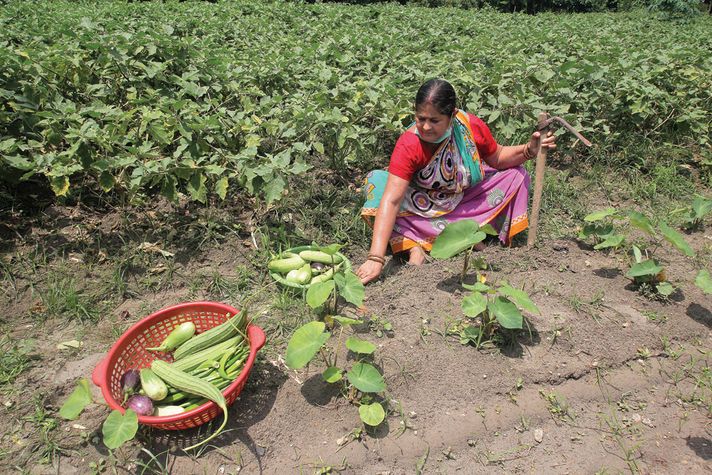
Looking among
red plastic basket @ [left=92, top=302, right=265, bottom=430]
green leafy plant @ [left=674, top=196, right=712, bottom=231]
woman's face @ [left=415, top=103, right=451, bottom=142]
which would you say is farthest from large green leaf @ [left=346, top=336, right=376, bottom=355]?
green leafy plant @ [left=674, top=196, right=712, bottom=231]

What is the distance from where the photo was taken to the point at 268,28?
7199mm

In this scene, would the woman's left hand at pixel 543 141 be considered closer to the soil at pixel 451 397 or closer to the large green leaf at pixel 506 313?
the soil at pixel 451 397

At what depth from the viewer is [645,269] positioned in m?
2.77

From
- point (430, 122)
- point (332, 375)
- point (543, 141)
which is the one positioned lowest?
point (332, 375)

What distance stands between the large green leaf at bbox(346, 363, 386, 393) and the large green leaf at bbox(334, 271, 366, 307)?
36 cm

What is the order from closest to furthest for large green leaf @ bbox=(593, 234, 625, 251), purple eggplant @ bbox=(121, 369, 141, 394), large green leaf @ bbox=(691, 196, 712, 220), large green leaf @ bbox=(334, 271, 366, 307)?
purple eggplant @ bbox=(121, 369, 141, 394) → large green leaf @ bbox=(334, 271, 366, 307) → large green leaf @ bbox=(593, 234, 625, 251) → large green leaf @ bbox=(691, 196, 712, 220)

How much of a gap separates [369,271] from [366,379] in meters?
0.92

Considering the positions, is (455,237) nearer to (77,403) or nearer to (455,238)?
(455,238)

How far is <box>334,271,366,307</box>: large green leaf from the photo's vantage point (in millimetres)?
2346

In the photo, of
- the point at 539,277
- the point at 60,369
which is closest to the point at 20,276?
the point at 60,369

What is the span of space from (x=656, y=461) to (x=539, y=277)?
1.19 meters

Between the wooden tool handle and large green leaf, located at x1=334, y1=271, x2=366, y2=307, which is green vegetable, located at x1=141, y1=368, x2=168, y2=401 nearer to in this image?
large green leaf, located at x1=334, y1=271, x2=366, y2=307

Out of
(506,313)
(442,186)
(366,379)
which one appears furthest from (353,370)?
(442,186)

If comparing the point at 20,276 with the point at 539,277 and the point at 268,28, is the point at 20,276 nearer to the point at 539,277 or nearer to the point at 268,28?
the point at 539,277
